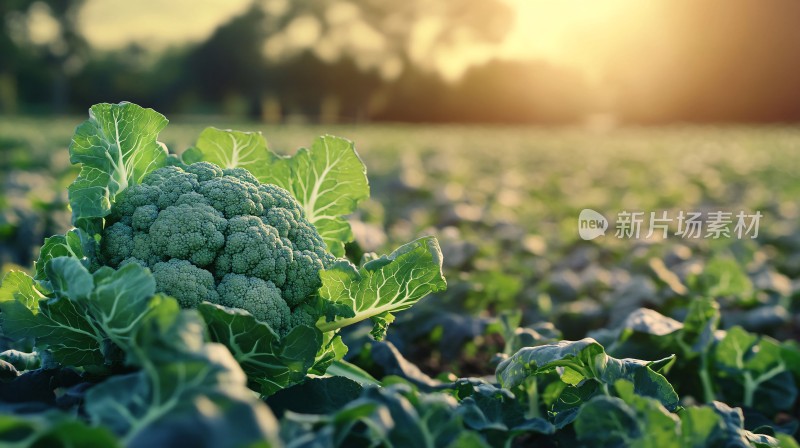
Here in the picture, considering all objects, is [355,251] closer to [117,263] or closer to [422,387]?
[422,387]

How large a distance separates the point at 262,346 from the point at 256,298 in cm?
17

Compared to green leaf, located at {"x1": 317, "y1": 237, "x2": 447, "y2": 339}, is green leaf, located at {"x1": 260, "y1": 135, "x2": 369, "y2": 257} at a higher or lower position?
higher

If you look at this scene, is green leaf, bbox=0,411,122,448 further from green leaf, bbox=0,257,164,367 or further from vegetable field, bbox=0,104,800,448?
green leaf, bbox=0,257,164,367

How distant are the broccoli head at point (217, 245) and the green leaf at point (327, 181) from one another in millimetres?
309

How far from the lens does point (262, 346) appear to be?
1737mm

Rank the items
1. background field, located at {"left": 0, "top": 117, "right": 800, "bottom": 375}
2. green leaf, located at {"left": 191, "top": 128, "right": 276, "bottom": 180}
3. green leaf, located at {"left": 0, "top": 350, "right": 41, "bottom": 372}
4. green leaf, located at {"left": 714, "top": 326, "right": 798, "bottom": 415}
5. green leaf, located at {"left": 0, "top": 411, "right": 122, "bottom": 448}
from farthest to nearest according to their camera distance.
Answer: background field, located at {"left": 0, "top": 117, "right": 800, "bottom": 375} < green leaf, located at {"left": 714, "top": 326, "right": 798, "bottom": 415} < green leaf, located at {"left": 191, "top": 128, "right": 276, "bottom": 180} < green leaf, located at {"left": 0, "top": 350, "right": 41, "bottom": 372} < green leaf, located at {"left": 0, "top": 411, "right": 122, "bottom": 448}

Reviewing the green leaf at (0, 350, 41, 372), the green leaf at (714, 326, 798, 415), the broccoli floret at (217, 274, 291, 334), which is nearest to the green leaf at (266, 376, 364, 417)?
the broccoli floret at (217, 274, 291, 334)

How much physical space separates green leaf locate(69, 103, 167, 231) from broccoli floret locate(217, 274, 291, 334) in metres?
0.37

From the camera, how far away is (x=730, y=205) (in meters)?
8.72

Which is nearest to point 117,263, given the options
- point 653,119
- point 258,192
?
point 258,192

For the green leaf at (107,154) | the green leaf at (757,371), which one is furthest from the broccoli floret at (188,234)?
the green leaf at (757,371)

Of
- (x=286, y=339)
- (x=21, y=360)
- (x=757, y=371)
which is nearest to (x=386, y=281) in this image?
(x=286, y=339)

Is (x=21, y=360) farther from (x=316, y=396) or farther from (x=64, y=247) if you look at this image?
(x=316, y=396)

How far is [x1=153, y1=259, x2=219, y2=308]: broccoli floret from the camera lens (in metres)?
1.82
